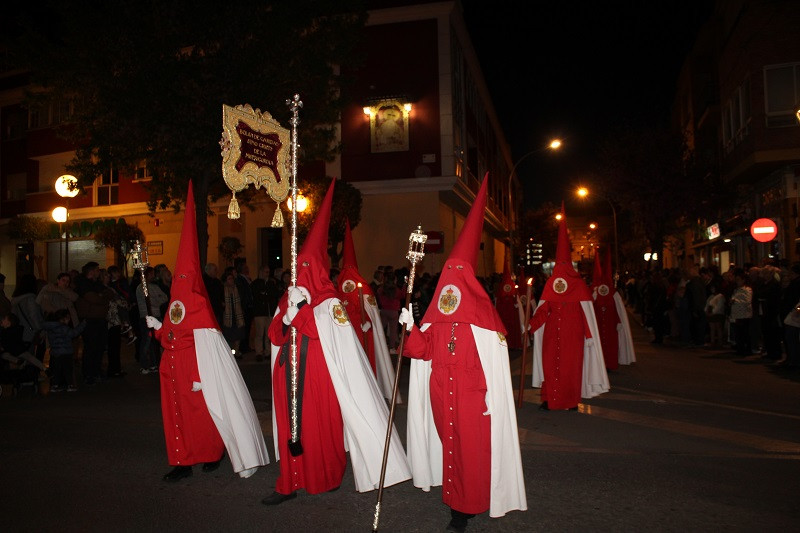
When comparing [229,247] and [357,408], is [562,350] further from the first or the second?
[229,247]

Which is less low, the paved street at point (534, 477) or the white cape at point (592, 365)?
the white cape at point (592, 365)

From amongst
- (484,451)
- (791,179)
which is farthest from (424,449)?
(791,179)

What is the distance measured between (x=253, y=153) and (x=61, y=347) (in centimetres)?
601

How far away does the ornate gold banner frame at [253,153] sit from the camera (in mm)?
6422

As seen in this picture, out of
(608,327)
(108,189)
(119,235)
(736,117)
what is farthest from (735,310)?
(108,189)

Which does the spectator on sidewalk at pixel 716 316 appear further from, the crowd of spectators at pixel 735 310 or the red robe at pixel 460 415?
the red robe at pixel 460 415

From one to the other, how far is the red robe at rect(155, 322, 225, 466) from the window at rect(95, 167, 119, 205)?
24.4 m

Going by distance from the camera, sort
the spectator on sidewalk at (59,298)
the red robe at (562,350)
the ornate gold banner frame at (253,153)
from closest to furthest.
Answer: the ornate gold banner frame at (253,153) → the red robe at (562,350) → the spectator on sidewalk at (59,298)

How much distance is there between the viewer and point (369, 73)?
23484 millimetres

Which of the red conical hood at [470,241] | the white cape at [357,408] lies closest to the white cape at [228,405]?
the white cape at [357,408]

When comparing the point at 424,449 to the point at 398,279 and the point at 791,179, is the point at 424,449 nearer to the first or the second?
the point at 398,279

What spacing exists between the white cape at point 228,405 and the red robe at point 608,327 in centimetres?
778

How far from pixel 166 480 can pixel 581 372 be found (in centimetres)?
522

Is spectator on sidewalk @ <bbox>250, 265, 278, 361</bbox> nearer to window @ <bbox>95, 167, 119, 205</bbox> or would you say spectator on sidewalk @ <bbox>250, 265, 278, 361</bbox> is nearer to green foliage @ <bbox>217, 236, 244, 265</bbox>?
green foliage @ <bbox>217, 236, 244, 265</bbox>
